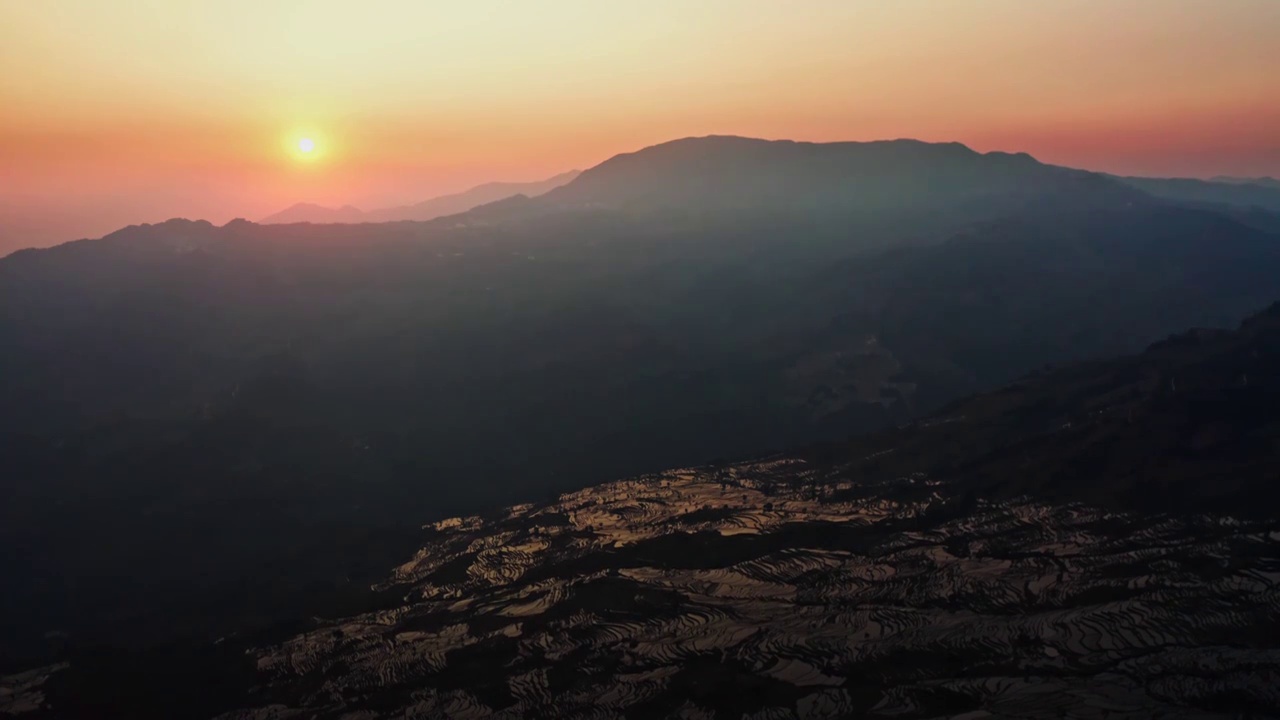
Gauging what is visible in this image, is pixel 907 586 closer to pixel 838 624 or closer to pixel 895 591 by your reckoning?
pixel 895 591

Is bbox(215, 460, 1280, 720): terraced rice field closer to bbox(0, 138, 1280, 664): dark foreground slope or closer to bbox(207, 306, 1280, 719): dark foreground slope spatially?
bbox(207, 306, 1280, 719): dark foreground slope

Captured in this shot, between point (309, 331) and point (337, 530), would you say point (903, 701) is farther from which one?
point (309, 331)

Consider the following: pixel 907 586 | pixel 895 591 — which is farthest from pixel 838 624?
pixel 907 586

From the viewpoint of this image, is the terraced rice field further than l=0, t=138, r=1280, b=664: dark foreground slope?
No

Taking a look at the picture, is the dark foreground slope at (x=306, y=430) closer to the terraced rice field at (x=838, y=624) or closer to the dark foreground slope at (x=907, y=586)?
the terraced rice field at (x=838, y=624)

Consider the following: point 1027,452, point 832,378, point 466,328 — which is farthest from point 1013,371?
point 466,328

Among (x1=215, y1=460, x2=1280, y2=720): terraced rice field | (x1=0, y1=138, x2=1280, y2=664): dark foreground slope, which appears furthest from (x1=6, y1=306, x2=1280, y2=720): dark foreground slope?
(x1=0, y1=138, x2=1280, y2=664): dark foreground slope
